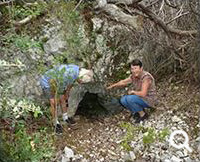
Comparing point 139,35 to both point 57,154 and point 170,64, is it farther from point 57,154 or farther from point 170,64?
point 57,154

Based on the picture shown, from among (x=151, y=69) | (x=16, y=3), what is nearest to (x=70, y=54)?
(x=16, y=3)

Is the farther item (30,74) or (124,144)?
(30,74)

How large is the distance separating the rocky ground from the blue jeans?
0.20m

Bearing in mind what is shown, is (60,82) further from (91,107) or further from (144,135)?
(91,107)

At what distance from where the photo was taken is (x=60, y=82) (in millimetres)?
3879

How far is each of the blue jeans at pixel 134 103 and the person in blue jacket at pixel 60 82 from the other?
0.53 metres

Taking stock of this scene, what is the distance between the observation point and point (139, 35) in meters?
5.35

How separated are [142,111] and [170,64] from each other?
1108 mm

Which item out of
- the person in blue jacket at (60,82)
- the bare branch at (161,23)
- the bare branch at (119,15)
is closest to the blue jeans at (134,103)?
the person in blue jacket at (60,82)

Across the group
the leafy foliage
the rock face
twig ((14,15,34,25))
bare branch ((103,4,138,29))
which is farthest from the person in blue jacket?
bare branch ((103,4,138,29))

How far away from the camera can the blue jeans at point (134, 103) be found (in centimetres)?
456

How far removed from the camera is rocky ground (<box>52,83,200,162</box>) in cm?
403
